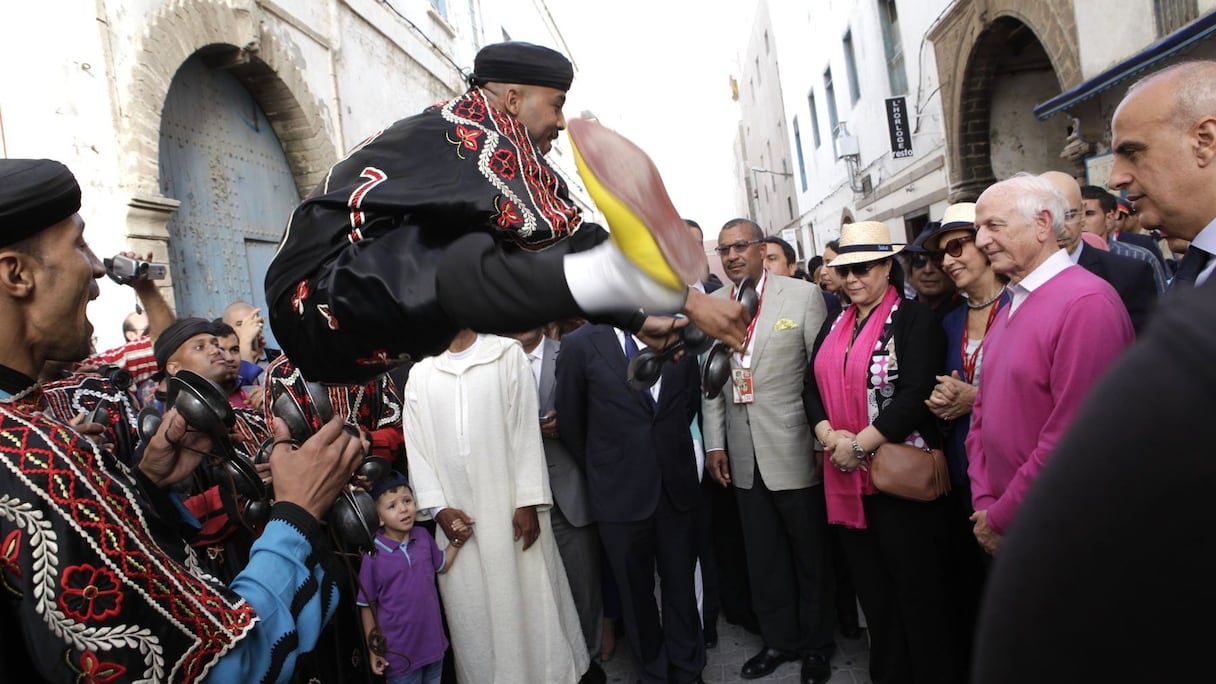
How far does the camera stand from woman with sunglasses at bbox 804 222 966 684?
11.5 feet

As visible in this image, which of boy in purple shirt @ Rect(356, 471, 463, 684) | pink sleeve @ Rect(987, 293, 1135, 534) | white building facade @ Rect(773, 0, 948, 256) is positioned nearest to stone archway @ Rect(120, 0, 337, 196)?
boy in purple shirt @ Rect(356, 471, 463, 684)

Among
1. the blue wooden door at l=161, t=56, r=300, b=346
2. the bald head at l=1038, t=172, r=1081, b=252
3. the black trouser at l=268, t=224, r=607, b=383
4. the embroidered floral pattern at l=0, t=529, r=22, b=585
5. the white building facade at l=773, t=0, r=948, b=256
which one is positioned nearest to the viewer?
the embroidered floral pattern at l=0, t=529, r=22, b=585

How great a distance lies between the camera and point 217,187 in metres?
7.43

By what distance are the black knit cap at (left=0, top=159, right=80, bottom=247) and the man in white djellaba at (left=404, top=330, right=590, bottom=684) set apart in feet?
7.89

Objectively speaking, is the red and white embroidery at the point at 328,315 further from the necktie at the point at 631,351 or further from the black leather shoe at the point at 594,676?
the black leather shoe at the point at 594,676

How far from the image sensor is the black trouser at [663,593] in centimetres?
412

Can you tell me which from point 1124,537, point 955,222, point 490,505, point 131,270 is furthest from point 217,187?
point 1124,537

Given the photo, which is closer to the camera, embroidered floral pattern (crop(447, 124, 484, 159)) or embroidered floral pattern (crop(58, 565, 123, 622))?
embroidered floral pattern (crop(58, 565, 123, 622))

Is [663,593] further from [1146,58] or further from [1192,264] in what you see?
[1146,58]

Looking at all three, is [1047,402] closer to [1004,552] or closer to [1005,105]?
[1004,552]

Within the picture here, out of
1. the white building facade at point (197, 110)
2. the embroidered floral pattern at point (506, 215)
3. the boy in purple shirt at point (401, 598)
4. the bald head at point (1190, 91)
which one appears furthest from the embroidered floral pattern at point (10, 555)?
the white building facade at point (197, 110)

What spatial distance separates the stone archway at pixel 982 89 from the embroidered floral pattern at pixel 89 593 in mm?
11320

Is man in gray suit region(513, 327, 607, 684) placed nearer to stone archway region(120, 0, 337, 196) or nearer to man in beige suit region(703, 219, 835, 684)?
man in beige suit region(703, 219, 835, 684)

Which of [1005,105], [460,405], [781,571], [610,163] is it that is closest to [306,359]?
[610,163]
